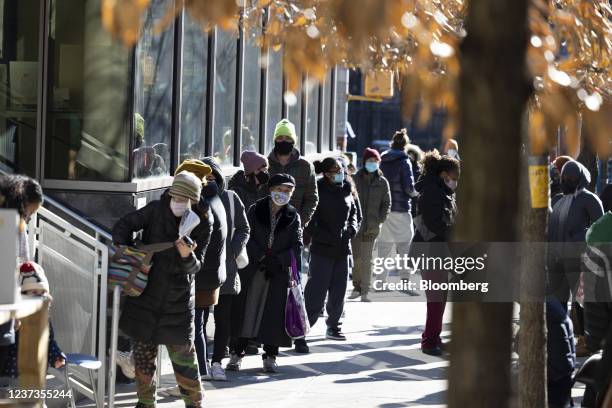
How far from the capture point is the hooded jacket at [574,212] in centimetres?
1099

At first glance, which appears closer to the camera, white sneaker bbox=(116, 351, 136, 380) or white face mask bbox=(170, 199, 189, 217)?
white face mask bbox=(170, 199, 189, 217)

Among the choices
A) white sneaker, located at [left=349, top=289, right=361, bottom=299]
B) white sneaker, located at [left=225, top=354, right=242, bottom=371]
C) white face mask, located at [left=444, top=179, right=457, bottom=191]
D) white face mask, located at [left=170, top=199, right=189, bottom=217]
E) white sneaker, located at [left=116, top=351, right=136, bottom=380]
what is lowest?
white sneaker, located at [left=225, top=354, right=242, bottom=371]

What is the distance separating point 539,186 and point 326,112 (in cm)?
1887

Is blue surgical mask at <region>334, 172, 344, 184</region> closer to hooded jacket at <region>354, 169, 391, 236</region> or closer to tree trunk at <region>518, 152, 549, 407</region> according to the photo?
hooded jacket at <region>354, 169, 391, 236</region>

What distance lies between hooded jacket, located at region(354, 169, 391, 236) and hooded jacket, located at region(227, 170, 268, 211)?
4.17 metres

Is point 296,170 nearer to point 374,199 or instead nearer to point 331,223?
point 331,223


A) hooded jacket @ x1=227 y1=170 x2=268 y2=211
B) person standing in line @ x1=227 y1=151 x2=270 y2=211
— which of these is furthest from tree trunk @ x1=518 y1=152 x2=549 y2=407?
hooded jacket @ x1=227 y1=170 x2=268 y2=211

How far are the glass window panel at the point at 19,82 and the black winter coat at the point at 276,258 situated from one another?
1.90m

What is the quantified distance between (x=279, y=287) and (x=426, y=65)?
6.33 m

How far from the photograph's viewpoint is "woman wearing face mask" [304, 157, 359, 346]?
12641mm

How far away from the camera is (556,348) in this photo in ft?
29.7

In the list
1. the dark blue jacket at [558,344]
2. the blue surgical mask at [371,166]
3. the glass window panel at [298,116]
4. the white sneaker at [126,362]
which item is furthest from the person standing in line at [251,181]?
the glass window panel at [298,116]

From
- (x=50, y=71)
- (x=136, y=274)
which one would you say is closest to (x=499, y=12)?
(x=136, y=274)

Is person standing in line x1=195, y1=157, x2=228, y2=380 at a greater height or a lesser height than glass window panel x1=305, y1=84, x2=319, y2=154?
lesser
